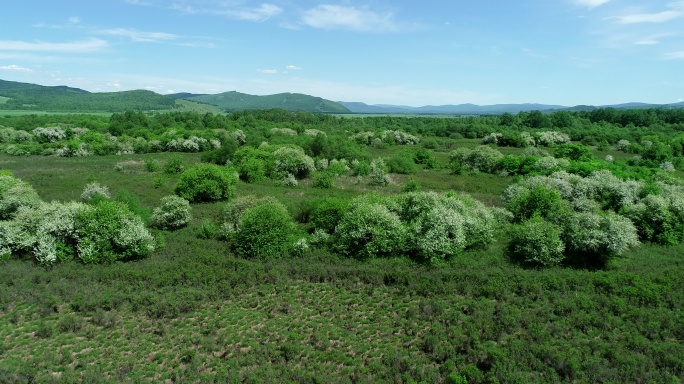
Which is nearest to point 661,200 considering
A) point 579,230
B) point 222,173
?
point 579,230

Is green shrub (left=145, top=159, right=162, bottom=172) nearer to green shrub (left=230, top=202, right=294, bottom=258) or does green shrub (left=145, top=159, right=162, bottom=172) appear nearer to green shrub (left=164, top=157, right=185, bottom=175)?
green shrub (left=164, top=157, right=185, bottom=175)

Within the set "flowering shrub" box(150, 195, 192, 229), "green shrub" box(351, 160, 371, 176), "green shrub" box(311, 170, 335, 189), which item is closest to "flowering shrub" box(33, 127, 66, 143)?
"green shrub" box(311, 170, 335, 189)

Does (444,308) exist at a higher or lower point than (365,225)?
lower

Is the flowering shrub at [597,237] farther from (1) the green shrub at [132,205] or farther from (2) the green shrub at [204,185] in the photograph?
(1) the green shrub at [132,205]

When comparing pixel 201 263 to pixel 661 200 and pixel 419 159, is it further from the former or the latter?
pixel 419 159

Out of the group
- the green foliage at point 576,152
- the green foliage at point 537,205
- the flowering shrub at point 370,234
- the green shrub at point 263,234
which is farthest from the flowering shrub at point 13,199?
the green foliage at point 576,152

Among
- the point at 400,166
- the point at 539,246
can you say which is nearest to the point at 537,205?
the point at 539,246
